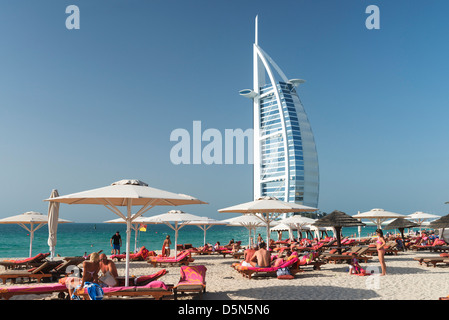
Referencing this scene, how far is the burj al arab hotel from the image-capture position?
3228 inches

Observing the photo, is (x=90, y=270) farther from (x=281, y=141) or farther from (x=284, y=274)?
(x=281, y=141)

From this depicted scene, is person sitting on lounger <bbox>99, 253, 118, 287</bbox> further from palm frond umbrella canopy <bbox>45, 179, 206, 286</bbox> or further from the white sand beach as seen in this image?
the white sand beach

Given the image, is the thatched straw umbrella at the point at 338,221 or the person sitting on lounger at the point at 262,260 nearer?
the person sitting on lounger at the point at 262,260

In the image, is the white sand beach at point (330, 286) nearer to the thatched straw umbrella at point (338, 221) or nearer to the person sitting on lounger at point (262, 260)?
the person sitting on lounger at point (262, 260)

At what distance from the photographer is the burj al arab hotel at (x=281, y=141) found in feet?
269

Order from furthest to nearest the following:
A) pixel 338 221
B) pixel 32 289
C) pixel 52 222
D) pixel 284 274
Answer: pixel 338 221 < pixel 52 222 < pixel 284 274 < pixel 32 289

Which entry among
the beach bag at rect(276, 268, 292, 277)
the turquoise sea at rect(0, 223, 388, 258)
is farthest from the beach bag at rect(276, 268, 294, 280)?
the turquoise sea at rect(0, 223, 388, 258)

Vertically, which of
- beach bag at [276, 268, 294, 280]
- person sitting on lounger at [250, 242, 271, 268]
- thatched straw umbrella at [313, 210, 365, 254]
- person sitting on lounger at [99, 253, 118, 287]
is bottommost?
beach bag at [276, 268, 294, 280]

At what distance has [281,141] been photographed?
89.0m

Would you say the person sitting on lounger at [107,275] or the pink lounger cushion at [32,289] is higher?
the person sitting on lounger at [107,275]

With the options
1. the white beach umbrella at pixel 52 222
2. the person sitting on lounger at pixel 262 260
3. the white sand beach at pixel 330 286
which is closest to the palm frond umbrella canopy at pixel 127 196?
the white sand beach at pixel 330 286

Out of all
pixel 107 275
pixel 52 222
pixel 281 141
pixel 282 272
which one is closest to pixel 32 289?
pixel 107 275

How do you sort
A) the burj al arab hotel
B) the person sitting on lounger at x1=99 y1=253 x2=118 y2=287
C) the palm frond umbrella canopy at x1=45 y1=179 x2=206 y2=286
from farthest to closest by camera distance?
the burj al arab hotel → the person sitting on lounger at x1=99 y1=253 x2=118 y2=287 → the palm frond umbrella canopy at x1=45 y1=179 x2=206 y2=286
